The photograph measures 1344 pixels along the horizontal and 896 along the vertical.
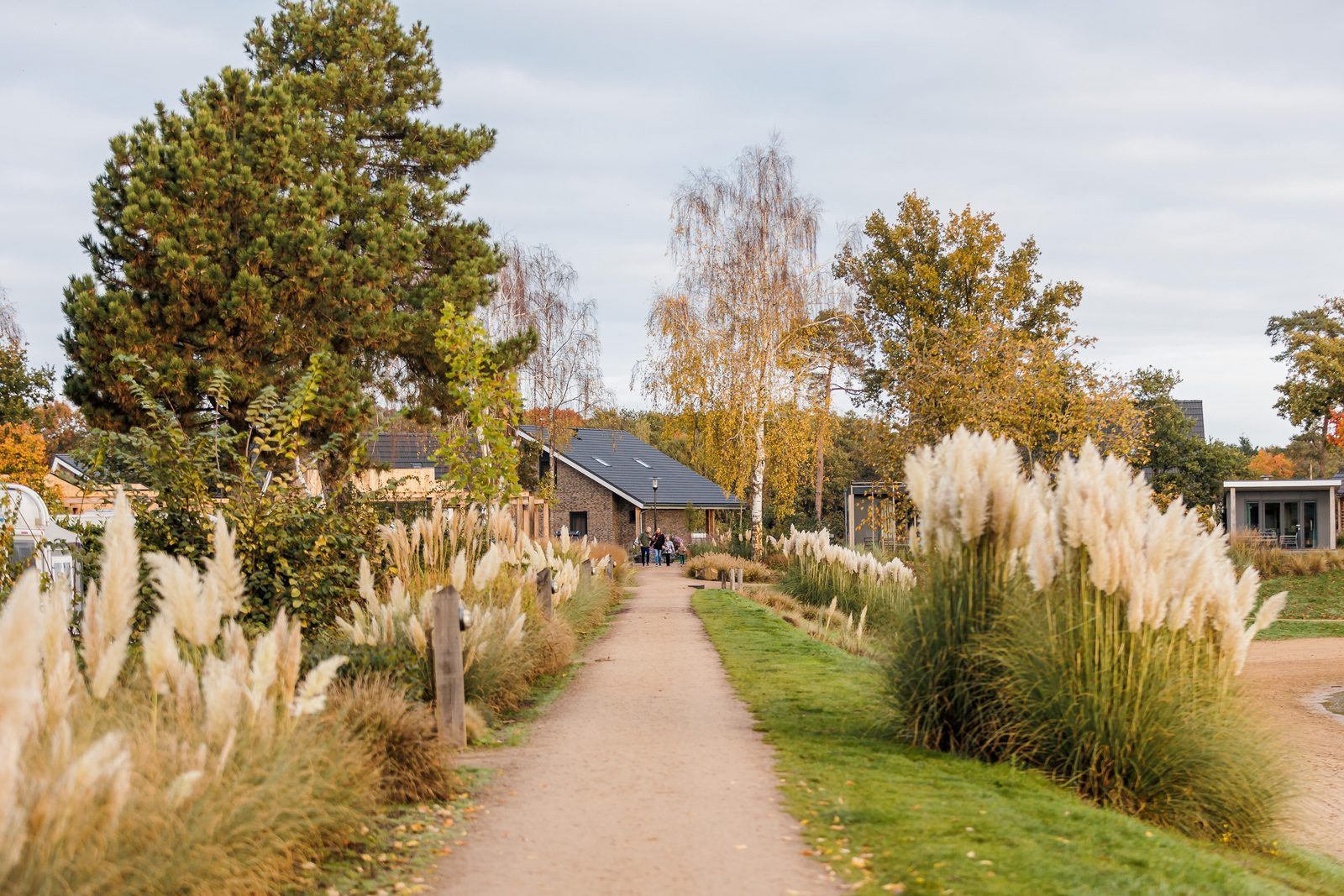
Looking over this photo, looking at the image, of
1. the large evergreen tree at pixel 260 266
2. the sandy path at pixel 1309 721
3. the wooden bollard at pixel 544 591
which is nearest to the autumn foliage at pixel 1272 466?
the sandy path at pixel 1309 721

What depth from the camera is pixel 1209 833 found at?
6777mm

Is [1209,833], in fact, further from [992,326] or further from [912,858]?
[992,326]

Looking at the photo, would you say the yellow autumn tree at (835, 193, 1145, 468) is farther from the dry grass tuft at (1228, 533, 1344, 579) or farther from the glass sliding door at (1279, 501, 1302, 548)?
the glass sliding door at (1279, 501, 1302, 548)

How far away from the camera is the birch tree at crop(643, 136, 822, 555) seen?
109 ft

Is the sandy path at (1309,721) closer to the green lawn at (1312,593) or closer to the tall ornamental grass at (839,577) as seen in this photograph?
the green lawn at (1312,593)

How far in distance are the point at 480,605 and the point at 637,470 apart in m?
40.2

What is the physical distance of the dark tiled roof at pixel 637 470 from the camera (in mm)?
48500

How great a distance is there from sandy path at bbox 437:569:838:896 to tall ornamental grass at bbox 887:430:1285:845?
1425 mm

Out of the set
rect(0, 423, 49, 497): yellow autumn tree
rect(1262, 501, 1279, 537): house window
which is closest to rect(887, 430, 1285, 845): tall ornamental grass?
rect(0, 423, 49, 497): yellow autumn tree

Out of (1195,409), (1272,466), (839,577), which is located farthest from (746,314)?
(1272,466)

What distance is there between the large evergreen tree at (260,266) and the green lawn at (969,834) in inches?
512

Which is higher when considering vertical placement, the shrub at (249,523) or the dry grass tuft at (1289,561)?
the shrub at (249,523)

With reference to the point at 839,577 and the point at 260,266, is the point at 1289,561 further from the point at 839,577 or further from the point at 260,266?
the point at 260,266

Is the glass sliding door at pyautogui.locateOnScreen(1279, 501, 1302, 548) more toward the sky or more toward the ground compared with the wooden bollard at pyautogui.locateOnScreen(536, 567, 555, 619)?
more toward the sky
